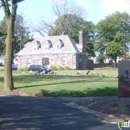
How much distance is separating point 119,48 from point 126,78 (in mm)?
69734

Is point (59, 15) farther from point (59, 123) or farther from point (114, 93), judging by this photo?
point (59, 123)

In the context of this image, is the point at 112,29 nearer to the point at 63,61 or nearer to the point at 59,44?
the point at 59,44

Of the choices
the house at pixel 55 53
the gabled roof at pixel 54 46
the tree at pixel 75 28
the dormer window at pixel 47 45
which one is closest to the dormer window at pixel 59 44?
the house at pixel 55 53

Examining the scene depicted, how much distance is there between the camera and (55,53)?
62.2 m

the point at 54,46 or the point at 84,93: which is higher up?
the point at 54,46

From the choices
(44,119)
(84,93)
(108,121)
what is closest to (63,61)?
(84,93)

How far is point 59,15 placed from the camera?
3059 inches

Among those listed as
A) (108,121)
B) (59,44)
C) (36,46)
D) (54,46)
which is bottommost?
(108,121)

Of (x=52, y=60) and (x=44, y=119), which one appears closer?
(x=44, y=119)

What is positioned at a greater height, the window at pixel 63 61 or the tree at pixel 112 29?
the tree at pixel 112 29

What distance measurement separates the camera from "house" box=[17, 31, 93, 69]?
60906 millimetres

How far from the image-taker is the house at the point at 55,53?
60.9 meters

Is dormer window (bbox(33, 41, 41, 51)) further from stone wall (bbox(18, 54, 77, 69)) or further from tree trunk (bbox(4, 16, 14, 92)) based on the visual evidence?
tree trunk (bbox(4, 16, 14, 92))

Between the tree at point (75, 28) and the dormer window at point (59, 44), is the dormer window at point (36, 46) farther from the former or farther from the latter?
the tree at point (75, 28)
